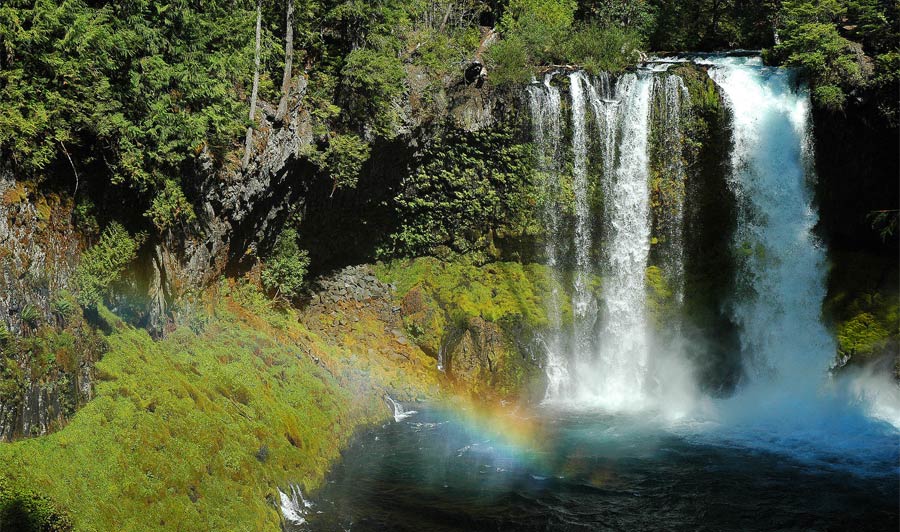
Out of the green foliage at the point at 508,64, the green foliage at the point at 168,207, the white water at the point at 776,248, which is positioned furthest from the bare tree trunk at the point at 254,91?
the white water at the point at 776,248

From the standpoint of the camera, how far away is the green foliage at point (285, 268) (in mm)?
19344

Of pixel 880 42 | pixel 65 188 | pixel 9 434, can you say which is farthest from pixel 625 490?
pixel 880 42

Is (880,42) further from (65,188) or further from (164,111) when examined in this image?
(65,188)

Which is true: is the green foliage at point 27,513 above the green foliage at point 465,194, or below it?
below

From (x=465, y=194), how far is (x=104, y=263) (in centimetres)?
1231

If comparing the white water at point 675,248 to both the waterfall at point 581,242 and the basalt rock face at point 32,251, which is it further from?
the basalt rock face at point 32,251

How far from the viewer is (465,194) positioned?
71.3ft

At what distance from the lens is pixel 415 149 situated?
821 inches

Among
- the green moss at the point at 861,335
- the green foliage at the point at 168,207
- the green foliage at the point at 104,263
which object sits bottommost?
the green moss at the point at 861,335

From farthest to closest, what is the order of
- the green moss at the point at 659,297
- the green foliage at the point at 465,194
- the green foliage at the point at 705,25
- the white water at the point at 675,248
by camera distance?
the green foliage at the point at 705,25 → the green foliage at the point at 465,194 → the green moss at the point at 659,297 → the white water at the point at 675,248

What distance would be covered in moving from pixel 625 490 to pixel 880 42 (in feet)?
52.7

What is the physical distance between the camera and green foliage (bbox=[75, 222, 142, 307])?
35.7 feet

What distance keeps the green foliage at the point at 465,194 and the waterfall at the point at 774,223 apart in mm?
6543

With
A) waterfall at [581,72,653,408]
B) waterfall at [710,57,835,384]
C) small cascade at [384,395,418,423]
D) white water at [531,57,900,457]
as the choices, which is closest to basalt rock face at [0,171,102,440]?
small cascade at [384,395,418,423]
